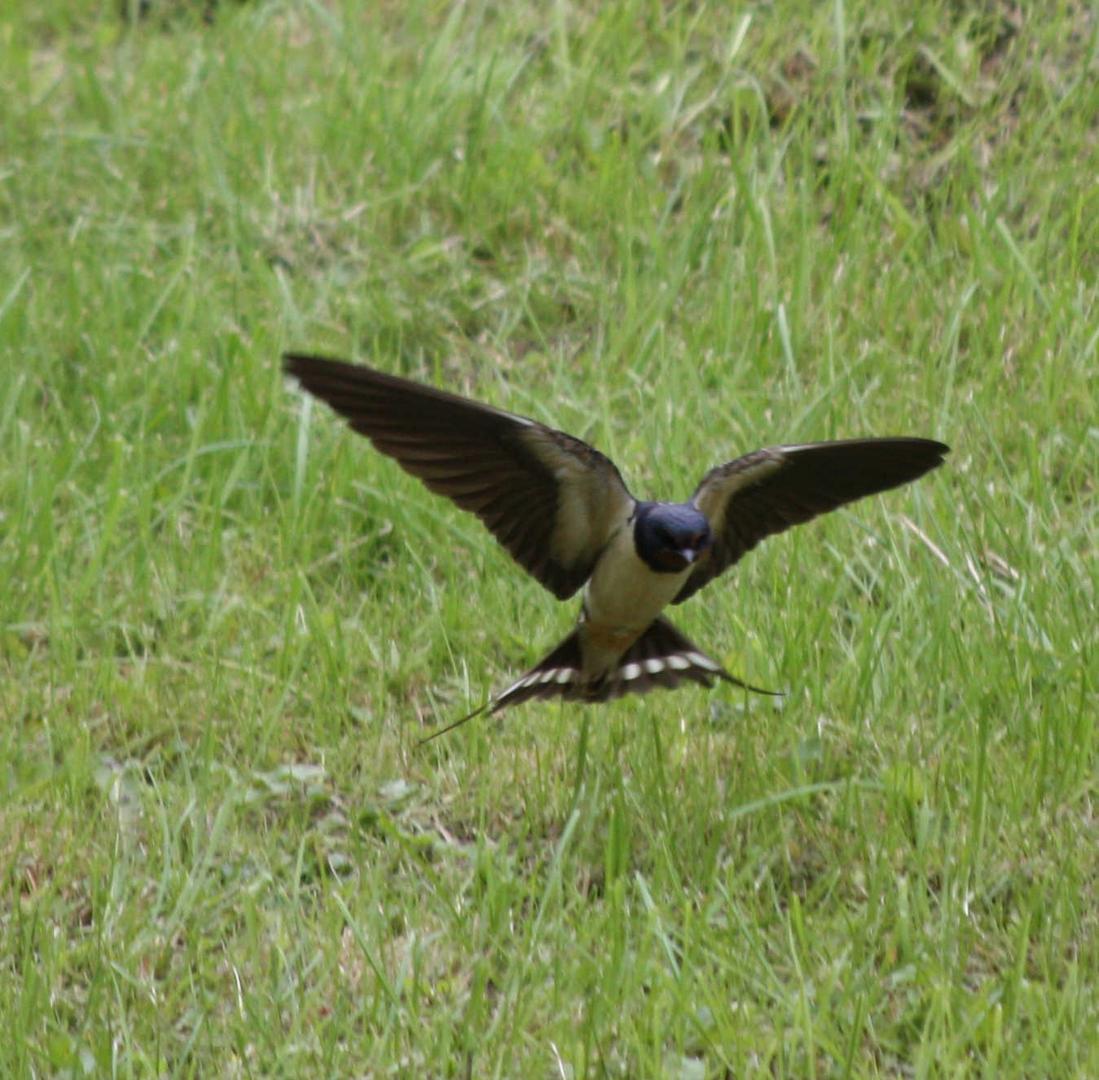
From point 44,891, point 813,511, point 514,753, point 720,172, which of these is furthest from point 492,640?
point 720,172

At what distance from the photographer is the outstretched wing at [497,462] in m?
3.68

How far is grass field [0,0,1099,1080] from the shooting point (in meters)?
3.50

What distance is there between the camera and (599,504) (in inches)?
158

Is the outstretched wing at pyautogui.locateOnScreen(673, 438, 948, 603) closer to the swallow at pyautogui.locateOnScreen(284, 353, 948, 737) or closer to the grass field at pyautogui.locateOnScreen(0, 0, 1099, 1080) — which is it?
the swallow at pyautogui.locateOnScreen(284, 353, 948, 737)

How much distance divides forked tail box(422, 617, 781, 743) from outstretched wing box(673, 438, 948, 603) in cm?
18

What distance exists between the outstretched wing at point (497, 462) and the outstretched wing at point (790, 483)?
0.22 meters

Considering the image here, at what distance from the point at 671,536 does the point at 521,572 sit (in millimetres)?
1000

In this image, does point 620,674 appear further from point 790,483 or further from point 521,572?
point 521,572

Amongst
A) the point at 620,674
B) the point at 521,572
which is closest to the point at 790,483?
the point at 620,674

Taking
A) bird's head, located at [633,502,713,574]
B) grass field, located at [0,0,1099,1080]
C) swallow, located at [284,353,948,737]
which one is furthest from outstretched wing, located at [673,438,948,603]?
grass field, located at [0,0,1099,1080]

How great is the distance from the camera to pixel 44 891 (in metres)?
3.84

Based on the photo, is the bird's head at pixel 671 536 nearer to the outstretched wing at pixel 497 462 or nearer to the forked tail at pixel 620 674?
the outstretched wing at pixel 497 462

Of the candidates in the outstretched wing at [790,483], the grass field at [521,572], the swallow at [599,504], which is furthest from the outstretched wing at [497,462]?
the grass field at [521,572]

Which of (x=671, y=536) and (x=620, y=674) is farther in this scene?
(x=620, y=674)
